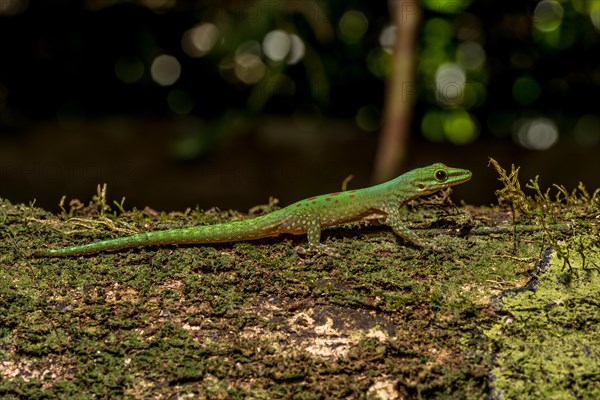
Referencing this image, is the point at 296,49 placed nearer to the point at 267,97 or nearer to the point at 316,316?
the point at 267,97

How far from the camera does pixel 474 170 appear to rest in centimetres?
779

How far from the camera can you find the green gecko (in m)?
3.36

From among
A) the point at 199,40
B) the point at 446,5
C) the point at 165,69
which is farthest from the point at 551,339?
the point at 165,69

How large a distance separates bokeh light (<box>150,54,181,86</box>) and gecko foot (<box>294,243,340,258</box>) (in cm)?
524

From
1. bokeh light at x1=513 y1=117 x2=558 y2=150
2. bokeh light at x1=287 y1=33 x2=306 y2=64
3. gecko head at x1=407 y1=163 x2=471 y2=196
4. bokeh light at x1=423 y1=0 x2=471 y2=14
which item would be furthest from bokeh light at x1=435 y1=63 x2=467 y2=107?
gecko head at x1=407 y1=163 x2=471 y2=196

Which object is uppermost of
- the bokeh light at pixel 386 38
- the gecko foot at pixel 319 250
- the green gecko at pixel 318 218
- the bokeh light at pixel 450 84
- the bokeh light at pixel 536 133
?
the bokeh light at pixel 386 38

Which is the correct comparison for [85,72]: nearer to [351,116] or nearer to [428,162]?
[351,116]

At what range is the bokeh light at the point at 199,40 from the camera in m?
7.85

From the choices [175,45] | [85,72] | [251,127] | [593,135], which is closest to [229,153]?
[251,127]

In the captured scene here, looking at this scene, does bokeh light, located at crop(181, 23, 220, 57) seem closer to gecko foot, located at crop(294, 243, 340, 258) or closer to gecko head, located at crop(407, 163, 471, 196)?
gecko head, located at crop(407, 163, 471, 196)

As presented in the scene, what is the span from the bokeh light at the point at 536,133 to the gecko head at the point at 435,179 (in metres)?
4.48

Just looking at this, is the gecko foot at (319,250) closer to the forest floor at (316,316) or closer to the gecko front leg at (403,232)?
the forest floor at (316,316)

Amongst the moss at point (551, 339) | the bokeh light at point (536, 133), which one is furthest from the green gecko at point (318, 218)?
the bokeh light at point (536, 133)

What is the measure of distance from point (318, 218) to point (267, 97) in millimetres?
3976
